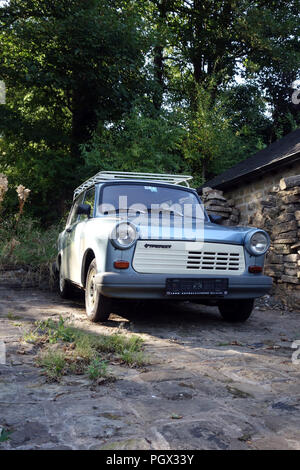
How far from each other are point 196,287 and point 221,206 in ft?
22.4

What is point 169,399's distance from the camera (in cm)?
258

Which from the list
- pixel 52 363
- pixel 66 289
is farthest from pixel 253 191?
pixel 52 363

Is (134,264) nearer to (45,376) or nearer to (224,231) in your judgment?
(224,231)

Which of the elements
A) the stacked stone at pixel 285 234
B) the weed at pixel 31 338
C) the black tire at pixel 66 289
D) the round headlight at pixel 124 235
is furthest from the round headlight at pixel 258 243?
the black tire at pixel 66 289

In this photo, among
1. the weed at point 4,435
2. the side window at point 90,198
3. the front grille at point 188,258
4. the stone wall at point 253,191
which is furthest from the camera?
the stone wall at point 253,191

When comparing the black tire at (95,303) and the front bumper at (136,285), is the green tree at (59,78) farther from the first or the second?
the front bumper at (136,285)

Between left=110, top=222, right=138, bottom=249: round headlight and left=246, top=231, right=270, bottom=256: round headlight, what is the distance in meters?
1.37

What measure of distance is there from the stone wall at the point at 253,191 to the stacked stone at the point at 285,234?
1.35 metres

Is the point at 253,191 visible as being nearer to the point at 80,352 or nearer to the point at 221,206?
the point at 221,206

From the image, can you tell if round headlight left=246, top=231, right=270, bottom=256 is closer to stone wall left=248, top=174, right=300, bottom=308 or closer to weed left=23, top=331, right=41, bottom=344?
stone wall left=248, top=174, right=300, bottom=308

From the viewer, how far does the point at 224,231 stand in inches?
195

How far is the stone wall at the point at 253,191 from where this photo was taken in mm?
9312

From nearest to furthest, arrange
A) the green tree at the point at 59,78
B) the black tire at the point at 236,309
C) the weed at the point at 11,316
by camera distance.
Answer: the weed at the point at 11,316, the black tire at the point at 236,309, the green tree at the point at 59,78

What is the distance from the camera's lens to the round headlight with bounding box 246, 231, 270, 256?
16.1 feet
